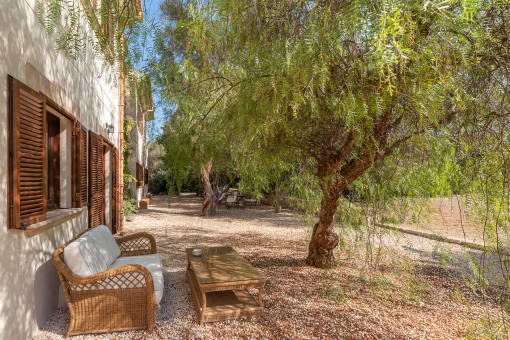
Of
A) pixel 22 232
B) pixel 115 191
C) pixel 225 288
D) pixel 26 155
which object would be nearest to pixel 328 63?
pixel 225 288

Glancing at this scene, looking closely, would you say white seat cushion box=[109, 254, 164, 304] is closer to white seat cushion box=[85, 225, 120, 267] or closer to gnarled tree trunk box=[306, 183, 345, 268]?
white seat cushion box=[85, 225, 120, 267]

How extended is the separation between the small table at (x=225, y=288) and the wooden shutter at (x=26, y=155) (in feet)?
5.56

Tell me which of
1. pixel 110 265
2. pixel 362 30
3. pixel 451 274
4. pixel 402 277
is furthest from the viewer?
pixel 451 274

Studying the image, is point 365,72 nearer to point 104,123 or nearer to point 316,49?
point 316,49

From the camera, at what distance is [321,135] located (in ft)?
14.4

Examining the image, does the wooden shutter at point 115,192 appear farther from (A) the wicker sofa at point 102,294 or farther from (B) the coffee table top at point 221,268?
(A) the wicker sofa at point 102,294

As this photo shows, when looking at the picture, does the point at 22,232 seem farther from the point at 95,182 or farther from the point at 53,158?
the point at 95,182

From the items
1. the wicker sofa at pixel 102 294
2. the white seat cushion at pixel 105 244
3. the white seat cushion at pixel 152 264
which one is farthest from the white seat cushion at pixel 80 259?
the white seat cushion at pixel 152 264

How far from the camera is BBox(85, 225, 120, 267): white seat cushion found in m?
3.78

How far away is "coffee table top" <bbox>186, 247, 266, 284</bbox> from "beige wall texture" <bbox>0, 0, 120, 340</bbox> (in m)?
1.50

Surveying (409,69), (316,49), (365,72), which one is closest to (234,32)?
(316,49)

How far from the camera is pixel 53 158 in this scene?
4027mm

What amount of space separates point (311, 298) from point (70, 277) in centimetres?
272

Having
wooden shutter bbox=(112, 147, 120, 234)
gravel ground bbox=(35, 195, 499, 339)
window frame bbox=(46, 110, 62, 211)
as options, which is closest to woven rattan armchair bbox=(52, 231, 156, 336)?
gravel ground bbox=(35, 195, 499, 339)
